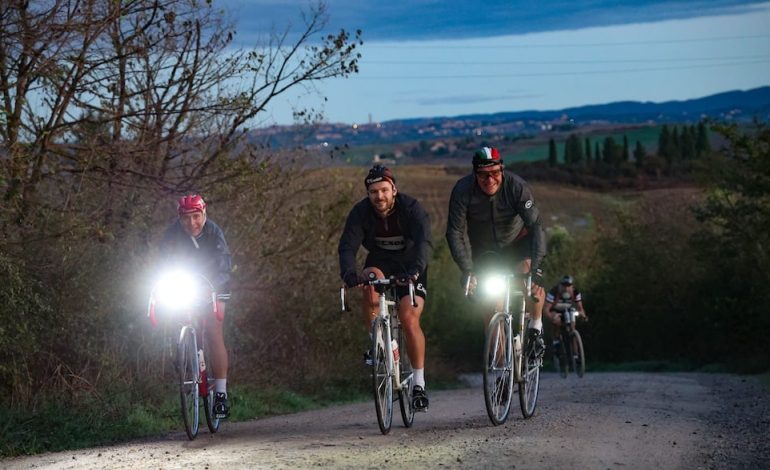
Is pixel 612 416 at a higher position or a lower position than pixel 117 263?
lower

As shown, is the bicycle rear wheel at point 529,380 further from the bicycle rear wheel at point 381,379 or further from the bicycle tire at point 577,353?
the bicycle tire at point 577,353

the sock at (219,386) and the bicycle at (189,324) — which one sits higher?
the bicycle at (189,324)

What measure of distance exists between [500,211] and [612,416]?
2.96 metres

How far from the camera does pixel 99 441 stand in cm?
1336

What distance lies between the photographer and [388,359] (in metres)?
11.1

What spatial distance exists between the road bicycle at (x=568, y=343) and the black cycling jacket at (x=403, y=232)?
15431 mm

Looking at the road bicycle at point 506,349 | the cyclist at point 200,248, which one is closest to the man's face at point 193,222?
the cyclist at point 200,248

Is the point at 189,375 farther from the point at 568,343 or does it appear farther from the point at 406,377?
the point at 568,343

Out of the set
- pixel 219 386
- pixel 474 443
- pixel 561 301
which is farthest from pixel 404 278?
pixel 561 301

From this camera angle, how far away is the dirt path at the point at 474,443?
9555 mm

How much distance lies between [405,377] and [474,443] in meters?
1.55

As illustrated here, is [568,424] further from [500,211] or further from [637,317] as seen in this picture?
[637,317]

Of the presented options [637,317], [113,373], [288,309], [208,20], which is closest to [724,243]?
[637,317]

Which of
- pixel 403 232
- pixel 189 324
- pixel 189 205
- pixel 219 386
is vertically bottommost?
pixel 219 386
